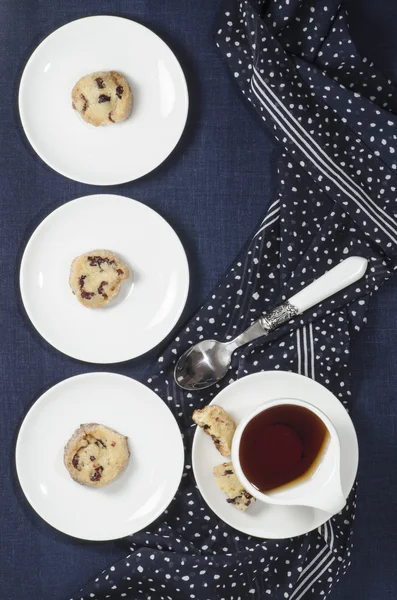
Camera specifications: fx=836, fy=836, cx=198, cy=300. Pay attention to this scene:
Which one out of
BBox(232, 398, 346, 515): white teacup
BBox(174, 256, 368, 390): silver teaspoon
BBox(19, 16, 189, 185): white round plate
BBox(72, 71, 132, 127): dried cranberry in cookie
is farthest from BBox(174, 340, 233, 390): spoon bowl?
BBox(72, 71, 132, 127): dried cranberry in cookie

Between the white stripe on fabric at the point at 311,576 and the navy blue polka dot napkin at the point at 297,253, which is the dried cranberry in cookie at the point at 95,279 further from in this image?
the white stripe on fabric at the point at 311,576

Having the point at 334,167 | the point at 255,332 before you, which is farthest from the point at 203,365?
the point at 334,167

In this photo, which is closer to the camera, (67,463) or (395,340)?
(67,463)

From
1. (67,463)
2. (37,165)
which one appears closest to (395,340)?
(67,463)

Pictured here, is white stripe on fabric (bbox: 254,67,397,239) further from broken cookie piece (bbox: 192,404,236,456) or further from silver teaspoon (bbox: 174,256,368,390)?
broken cookie piece (bbox: 192,404,236,456)

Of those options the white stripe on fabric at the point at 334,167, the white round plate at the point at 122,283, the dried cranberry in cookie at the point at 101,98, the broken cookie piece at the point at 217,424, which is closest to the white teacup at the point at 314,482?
the broken cookie piece at the point at 217,424

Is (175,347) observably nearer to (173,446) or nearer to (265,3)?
(173,446)
